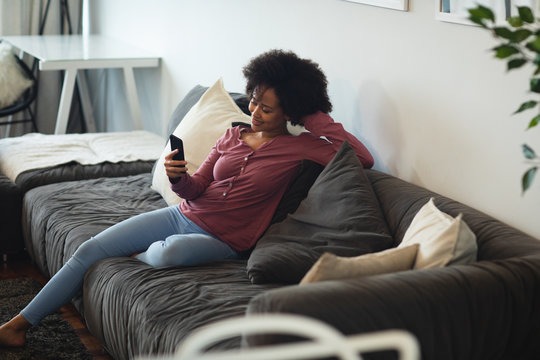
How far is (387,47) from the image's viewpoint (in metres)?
2.49

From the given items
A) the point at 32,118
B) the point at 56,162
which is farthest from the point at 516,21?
the point at 32,118

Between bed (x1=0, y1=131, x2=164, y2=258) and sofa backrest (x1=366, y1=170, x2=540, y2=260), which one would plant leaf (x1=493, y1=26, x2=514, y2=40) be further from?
bed (x1=0, y1=131, x2=164, y2=258)

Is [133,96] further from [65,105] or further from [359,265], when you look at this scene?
[359,265]

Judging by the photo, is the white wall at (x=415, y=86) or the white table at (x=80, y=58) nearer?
the white wall at (x=415, y=86)

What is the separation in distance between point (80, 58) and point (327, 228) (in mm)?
2433

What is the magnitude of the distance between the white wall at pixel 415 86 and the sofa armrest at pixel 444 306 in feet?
1.19

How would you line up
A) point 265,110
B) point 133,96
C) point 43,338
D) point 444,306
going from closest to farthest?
1. point 444,306
2. point 265,110
3. point 43,338
4. point 133,96

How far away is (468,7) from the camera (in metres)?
2.13

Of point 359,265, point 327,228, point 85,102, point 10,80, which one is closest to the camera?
point 359,265

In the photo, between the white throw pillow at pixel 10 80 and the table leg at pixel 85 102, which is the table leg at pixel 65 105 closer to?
the white throw pillow at pixel 10 80

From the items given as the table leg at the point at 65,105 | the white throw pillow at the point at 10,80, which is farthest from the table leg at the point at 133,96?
the white throw pillow at the point at 10,80

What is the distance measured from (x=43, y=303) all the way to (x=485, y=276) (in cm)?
143

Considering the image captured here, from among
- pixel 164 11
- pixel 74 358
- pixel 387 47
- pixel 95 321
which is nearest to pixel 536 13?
pixel 387 47

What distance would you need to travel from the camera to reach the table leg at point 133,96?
427 centimetres
